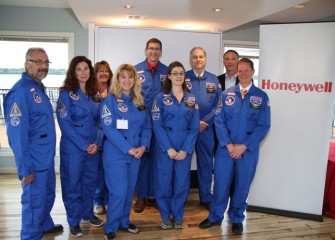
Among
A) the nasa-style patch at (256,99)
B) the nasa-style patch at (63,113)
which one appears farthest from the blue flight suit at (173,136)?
the nasa-style patch at (63,113)

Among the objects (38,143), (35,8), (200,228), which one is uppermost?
(35,8)

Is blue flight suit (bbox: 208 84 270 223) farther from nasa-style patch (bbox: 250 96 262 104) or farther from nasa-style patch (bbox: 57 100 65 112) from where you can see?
nasa-style patch (bbox: 57 100 65 112)

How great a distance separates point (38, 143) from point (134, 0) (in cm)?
183

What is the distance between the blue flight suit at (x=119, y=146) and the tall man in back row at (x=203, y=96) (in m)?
0.84

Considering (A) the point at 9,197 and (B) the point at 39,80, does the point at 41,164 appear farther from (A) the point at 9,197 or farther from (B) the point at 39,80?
(A) the point at 9,197

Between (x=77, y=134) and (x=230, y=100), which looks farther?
(x=230, y=100)

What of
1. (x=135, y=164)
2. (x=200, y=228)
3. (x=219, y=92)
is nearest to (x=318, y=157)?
(x=219, y=92)

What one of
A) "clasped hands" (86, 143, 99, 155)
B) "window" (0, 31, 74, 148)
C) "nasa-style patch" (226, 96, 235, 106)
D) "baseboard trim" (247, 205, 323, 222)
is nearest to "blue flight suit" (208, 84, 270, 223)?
"nasa-style patch" (226, 96, 235, 106)

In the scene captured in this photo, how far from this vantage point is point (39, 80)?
2385 mm

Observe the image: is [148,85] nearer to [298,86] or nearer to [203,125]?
[203,125]

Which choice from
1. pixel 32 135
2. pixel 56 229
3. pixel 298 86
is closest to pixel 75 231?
pixel 56 229

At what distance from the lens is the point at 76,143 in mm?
2484

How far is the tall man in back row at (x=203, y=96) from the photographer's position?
3121mm

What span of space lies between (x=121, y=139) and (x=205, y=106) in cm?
114
